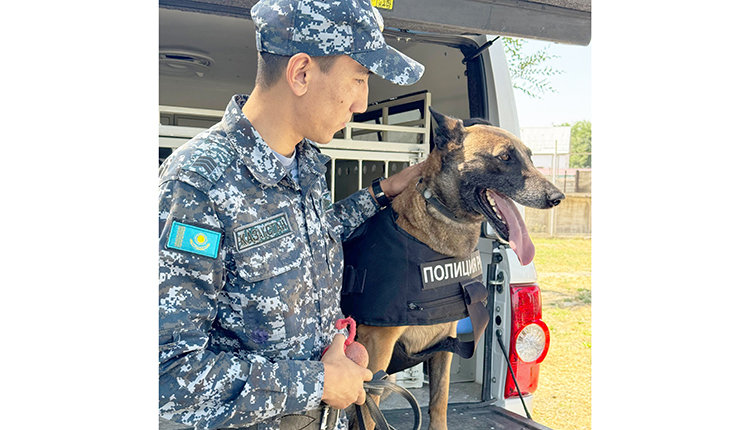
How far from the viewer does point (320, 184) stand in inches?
58.6

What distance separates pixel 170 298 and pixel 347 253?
3.23 ft

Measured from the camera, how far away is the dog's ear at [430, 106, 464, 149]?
2.04 metres

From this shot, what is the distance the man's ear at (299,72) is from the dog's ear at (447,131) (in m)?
0.85

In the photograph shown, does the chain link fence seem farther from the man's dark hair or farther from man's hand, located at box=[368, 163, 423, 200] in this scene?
the man's dark hair

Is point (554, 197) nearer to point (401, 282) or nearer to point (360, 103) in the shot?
point (401, 282)

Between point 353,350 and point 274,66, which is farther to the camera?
point 353,350

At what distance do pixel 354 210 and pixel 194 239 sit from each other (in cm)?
83

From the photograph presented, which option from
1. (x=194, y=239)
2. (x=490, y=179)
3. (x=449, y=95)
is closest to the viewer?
(x=194, y=239)

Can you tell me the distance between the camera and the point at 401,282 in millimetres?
1906

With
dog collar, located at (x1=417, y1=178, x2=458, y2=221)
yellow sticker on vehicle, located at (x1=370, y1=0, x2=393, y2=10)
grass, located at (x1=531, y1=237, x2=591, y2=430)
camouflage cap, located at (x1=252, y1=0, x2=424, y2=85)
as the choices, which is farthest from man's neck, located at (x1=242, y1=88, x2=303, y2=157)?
grass, located at (x1=531, y1=237, x2=591, y2=430)

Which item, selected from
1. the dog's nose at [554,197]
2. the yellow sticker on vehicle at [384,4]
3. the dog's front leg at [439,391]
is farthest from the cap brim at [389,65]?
the dog's front leg at [439,391]

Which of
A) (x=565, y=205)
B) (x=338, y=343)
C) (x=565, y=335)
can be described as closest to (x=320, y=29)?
(x=338, y=343)

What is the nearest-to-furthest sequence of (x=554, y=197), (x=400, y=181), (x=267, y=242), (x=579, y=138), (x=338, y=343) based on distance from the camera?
1. (x=267, y=242)
2. (x=338, y=343)
3. (x=554, y=197)
4. (x=400, y=181)
5. (x=579, y=138)
